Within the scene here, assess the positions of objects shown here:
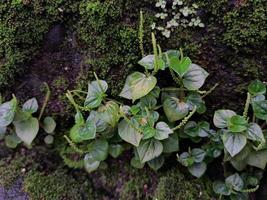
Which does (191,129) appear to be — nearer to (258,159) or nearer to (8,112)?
(258,159)

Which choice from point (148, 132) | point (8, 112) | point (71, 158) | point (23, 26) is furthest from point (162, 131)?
point (23, 26)

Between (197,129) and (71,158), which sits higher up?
(197,129)

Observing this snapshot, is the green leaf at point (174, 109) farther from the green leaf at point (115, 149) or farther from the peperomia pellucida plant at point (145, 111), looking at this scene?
the green leaf at point (115, 149)

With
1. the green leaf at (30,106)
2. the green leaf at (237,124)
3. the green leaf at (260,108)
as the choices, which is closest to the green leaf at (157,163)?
the green leaf at (237,124)

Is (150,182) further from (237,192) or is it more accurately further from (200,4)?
(200,4)

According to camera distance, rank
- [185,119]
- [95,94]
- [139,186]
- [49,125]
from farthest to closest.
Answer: [49,125]
[139,186]
[95,94]
[185,119]

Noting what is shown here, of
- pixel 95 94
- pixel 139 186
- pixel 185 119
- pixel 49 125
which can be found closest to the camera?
pixel 185 119

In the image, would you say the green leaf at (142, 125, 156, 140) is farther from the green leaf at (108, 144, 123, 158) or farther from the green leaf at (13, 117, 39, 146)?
the green leaf at (13, 117, 39, 146)
